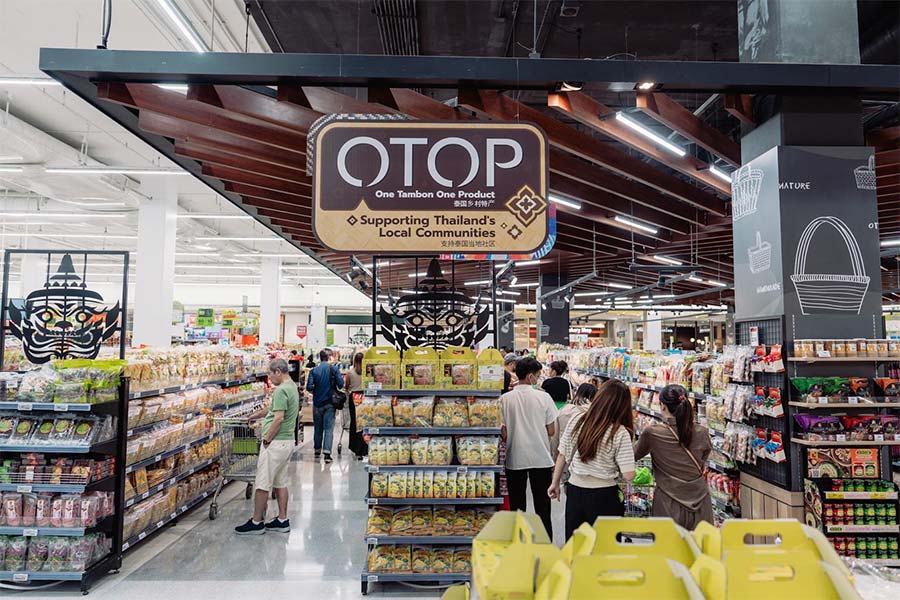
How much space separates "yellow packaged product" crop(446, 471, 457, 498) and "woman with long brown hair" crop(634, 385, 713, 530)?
1405 mm

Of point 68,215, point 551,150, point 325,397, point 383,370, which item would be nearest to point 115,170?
point 325,397

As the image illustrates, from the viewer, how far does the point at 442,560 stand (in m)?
4.47

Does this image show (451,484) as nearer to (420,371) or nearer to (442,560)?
(442,560)

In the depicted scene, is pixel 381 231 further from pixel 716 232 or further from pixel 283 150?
pixel 716 232

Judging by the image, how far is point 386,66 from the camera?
12.0ft

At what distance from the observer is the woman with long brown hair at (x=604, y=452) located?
12.6 feet

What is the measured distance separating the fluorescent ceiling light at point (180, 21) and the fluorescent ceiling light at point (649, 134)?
441 centimetres

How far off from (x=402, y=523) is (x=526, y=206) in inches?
114

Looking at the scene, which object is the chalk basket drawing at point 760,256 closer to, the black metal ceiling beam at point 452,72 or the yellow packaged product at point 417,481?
the black metal ceiling beam at point 452,72

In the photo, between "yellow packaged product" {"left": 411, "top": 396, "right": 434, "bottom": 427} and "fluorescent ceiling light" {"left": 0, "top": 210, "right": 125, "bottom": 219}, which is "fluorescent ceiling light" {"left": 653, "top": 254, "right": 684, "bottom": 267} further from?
"fluorescent ceiling light" {"left": 0, "top": 210, "right": 125, "bottom": 219}

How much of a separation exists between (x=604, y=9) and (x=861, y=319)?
4963 millimetres

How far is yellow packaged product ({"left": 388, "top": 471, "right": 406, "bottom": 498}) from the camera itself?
14.5ft

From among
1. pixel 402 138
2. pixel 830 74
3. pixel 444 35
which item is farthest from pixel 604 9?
pixel 402 138

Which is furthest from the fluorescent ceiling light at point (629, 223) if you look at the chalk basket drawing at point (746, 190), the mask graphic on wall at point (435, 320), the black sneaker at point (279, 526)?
the black sneaker at point (279, 526)
